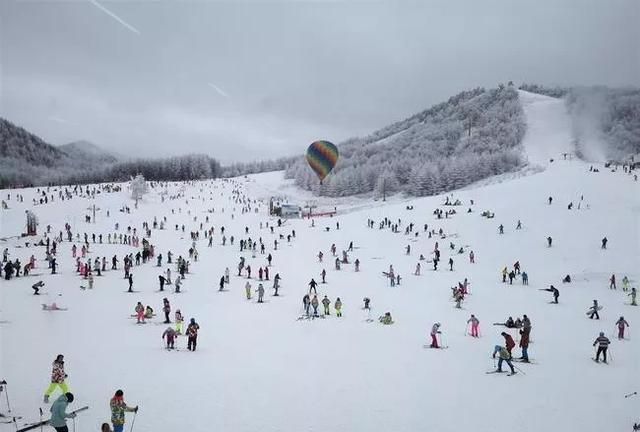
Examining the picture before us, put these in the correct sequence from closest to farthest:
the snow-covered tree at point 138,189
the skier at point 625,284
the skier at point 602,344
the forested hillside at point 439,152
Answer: the skier at point 602,344, the skier at point 625,284, the snow-covered tree at point 138,189, the forested hillside at point 439,152

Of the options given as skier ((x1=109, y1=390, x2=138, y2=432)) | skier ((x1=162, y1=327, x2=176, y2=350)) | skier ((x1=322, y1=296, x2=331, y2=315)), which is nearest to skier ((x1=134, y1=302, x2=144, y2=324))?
skier ((x1=162, y1=327, x2=176, y2=350))

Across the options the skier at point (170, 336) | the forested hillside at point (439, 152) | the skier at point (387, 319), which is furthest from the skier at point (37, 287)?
the forested hillside at point (439, 152)

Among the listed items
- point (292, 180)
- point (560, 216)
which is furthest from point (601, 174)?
point (292, 180)

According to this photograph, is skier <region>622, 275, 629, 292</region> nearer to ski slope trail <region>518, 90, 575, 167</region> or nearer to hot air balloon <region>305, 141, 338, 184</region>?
hot air balloon <region>305, 141, 338, 184</region>

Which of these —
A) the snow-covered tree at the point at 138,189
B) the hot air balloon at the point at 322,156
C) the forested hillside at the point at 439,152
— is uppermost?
the forested hillside at the point at 439,152

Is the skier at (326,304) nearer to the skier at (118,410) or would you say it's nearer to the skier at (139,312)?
the skier at (139,312)

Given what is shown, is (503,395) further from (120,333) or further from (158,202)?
(158,202)
